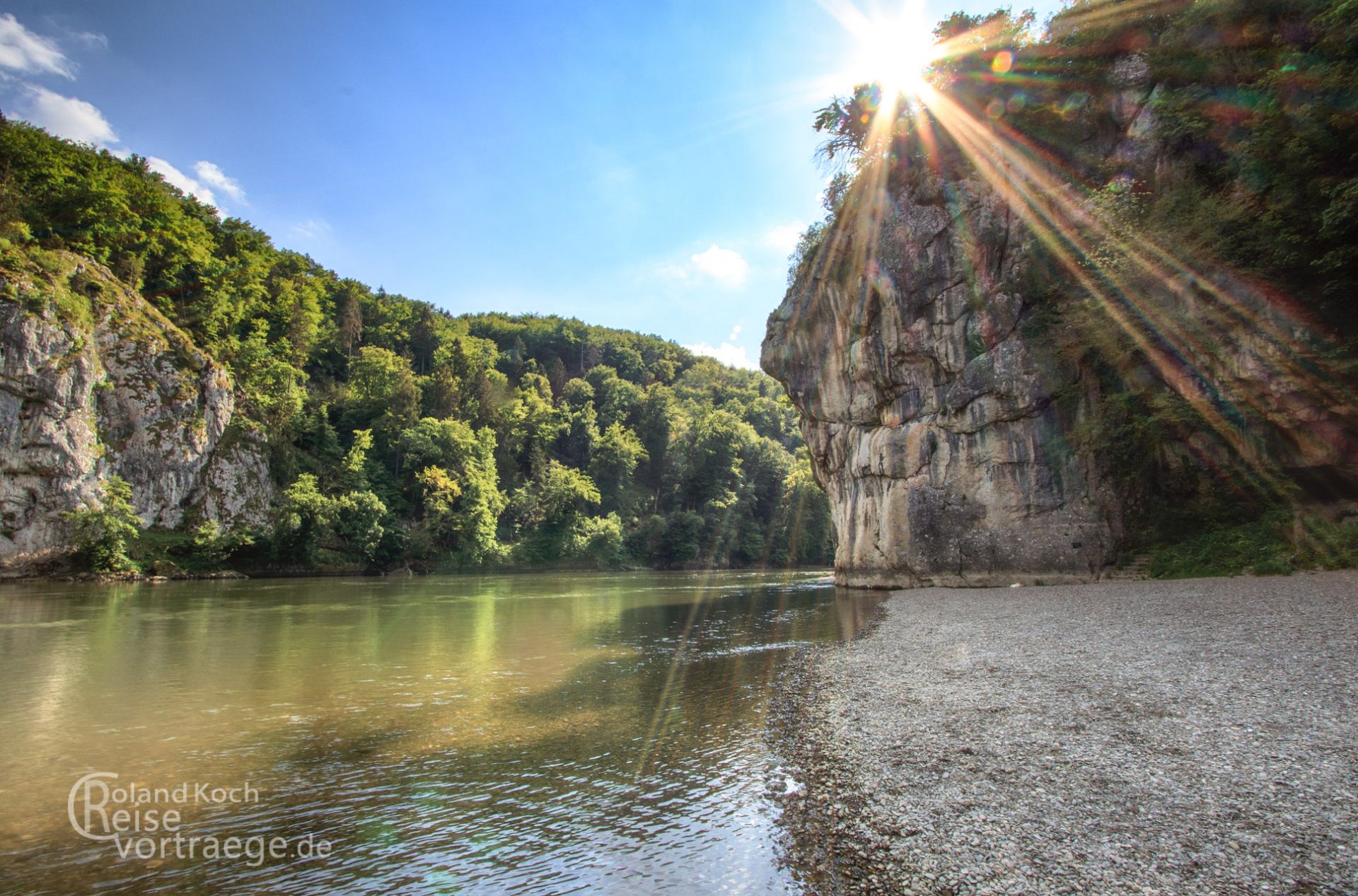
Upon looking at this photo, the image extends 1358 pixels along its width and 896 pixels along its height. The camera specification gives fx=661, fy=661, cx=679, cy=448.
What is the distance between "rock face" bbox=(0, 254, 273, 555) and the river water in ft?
98.0

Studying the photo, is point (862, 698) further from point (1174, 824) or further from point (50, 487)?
point (50, 487)

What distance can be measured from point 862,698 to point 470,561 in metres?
61.0

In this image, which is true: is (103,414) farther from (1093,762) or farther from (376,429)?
(1093,762)

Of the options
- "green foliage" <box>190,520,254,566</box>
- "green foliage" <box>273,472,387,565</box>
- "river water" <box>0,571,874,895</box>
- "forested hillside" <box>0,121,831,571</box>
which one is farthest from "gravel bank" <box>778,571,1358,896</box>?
"green foliage" <box>273,472,387,565</box>

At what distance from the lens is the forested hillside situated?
51469 millimetres

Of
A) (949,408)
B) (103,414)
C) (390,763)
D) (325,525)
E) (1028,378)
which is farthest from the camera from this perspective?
(325,525)

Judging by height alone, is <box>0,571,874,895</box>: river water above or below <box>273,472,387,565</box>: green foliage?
below

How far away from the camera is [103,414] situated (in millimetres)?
45281

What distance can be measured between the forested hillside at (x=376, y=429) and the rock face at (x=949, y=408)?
43.7 m

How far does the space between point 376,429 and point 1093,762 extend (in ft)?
244

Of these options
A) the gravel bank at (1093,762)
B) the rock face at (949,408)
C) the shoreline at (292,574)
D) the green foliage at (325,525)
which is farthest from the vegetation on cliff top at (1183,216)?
the green foliage at (325,525)

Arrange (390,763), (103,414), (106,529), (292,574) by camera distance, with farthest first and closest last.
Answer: (292,574)
(103,414)
(106,529)
(390,763)

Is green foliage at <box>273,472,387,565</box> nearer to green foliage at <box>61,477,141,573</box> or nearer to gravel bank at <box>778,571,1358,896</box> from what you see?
green foliage at <box>61,477,141,573</box>

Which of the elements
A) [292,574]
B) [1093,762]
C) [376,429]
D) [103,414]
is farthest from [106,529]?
[1093,762]
